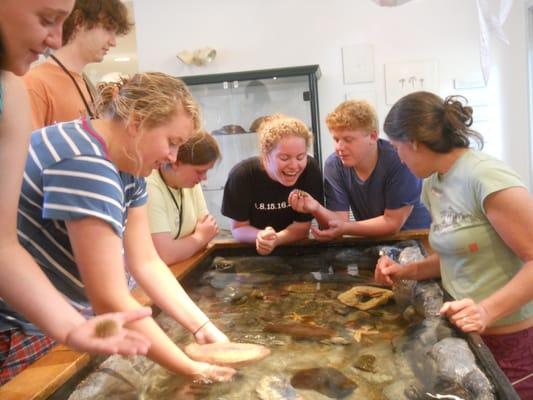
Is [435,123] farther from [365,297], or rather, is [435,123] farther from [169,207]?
[169,207]

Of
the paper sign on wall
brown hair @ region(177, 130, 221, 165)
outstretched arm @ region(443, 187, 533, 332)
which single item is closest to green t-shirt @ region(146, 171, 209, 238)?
brown hair @ region(177, 130, 221, 165)

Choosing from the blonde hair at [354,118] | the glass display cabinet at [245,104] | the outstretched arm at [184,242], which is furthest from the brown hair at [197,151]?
the glass display cabinet at [245,104]

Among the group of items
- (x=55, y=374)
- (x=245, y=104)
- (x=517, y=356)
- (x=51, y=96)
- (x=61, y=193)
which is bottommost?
(x=517, y=356)

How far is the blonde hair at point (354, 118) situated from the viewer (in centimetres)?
238

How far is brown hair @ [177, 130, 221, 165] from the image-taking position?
2.11 meters

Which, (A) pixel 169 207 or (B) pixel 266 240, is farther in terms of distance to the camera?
(B) pixel 266 240

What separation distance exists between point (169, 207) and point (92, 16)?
2.91 ft

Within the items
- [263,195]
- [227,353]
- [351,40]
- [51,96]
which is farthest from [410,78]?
[227,353]

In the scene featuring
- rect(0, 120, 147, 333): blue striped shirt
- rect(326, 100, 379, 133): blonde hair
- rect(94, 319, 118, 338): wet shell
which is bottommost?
rect(94, 319, 118, 338): wet shell

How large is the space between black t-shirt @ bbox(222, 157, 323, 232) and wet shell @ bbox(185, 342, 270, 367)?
1.18 metres

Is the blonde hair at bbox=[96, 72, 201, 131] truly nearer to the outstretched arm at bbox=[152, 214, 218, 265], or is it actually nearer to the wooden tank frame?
the wooden tank frame

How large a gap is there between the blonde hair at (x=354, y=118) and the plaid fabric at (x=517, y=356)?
122 centimetres

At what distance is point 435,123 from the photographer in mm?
1570

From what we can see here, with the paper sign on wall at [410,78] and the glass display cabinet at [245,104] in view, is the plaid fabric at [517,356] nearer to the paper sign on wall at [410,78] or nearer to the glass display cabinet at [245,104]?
the glass display cabinet at [245,104]
